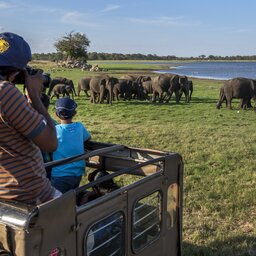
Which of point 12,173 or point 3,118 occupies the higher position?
point 3,118

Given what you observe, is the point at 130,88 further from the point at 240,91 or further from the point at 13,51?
the point at 13,51

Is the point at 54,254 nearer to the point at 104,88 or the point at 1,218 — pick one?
the point at 1,218

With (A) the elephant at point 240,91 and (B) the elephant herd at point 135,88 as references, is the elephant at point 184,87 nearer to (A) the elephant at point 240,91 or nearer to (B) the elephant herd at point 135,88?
(B) the elephant herd at point 135,88

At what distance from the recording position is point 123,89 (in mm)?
26312

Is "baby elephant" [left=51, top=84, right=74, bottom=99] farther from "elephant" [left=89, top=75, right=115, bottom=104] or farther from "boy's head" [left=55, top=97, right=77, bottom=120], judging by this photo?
"boy's head" [left=55, top=97, right=77, bottom=120]

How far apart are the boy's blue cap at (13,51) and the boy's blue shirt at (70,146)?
2019mm

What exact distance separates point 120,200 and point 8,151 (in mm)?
828

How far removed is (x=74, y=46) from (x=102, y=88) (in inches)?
2448

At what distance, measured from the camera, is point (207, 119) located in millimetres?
16297

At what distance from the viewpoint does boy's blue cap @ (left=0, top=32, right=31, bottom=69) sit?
269 centimetres

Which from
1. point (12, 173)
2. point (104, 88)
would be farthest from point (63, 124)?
point (104, 88)

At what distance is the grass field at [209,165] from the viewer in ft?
17.6

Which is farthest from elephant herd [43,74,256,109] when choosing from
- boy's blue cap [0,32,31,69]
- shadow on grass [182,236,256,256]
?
boy's blue cap [0,32,31,69]

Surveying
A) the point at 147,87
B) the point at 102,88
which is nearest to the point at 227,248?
the point at 102,88
